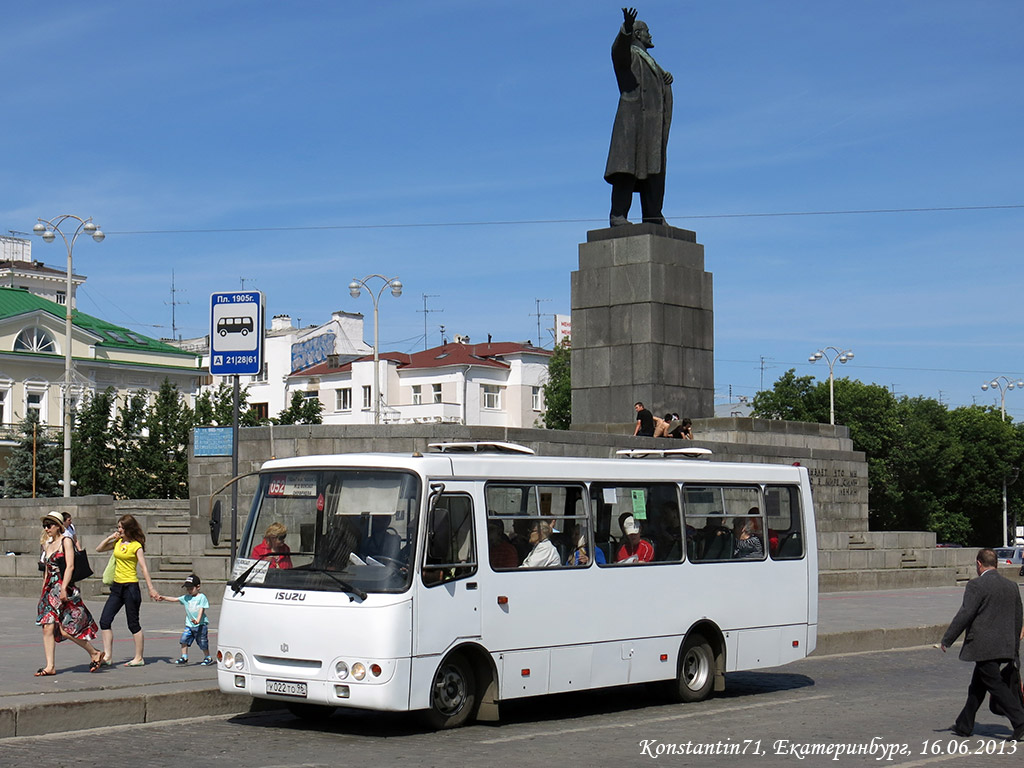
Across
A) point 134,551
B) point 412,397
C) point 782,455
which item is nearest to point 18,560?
point 134,551

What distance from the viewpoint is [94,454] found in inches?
2072

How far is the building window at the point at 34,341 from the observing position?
2992 inches

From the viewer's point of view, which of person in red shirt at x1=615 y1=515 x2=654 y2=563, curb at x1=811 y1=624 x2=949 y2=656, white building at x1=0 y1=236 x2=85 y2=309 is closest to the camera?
person in red shirt at x1=615 y1=515 x2=654 y2=563

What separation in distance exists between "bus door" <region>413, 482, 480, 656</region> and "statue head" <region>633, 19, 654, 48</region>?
19285 mm

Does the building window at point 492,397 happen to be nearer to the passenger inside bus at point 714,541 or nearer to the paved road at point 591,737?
the paved road at point 591,737

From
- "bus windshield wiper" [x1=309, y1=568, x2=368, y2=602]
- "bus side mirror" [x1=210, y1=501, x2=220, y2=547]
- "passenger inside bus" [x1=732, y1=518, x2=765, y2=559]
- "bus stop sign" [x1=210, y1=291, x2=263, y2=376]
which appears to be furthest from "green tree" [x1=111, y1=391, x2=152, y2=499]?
"bus windshield wiper" [x1=309, y1=568, x2=368, y2=602]

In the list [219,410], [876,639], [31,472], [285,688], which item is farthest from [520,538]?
[31,472]

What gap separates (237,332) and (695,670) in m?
5.48

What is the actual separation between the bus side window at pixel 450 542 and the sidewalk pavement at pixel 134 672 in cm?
256

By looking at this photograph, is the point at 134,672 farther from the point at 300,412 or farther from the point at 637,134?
the point at 300,412

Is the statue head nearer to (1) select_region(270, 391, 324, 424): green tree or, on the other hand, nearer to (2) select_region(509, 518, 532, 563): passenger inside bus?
(2) select_region(509, 518, 532, 563): passenger inside bus

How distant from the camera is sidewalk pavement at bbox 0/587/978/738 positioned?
1080 cm

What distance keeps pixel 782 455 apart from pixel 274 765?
20.6 meters

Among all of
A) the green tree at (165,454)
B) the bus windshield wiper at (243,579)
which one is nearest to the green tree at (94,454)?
the green tree at (165,454)
